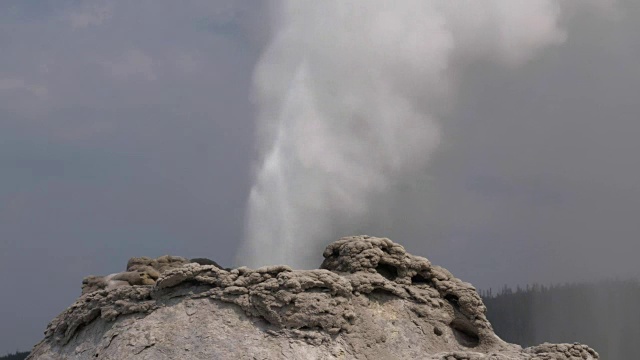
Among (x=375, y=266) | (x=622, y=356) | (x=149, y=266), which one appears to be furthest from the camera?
(x=622, y=356)

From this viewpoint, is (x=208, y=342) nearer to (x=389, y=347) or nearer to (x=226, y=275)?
(x=226, y=275)

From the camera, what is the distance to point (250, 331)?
13.2 metres

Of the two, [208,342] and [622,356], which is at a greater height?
[622,356]

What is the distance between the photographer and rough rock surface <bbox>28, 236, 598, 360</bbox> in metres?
13.2

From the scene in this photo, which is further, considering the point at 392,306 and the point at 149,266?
the point at 149,266

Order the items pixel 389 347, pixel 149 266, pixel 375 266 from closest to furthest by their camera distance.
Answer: pixel 389 347, pixel 375 266, pixel 149 266

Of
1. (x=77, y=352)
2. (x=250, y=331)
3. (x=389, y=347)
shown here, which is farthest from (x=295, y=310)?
(x=77, y=352)

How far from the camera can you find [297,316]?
13.3 metres

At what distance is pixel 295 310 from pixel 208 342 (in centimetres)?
132

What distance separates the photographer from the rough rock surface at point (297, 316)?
13.2 meters

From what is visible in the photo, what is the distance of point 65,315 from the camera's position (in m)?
14.8

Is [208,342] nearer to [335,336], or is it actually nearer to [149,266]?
[335,336]

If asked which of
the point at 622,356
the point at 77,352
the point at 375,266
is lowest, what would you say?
the point at 77,352

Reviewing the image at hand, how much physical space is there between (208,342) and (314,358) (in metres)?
1.51
